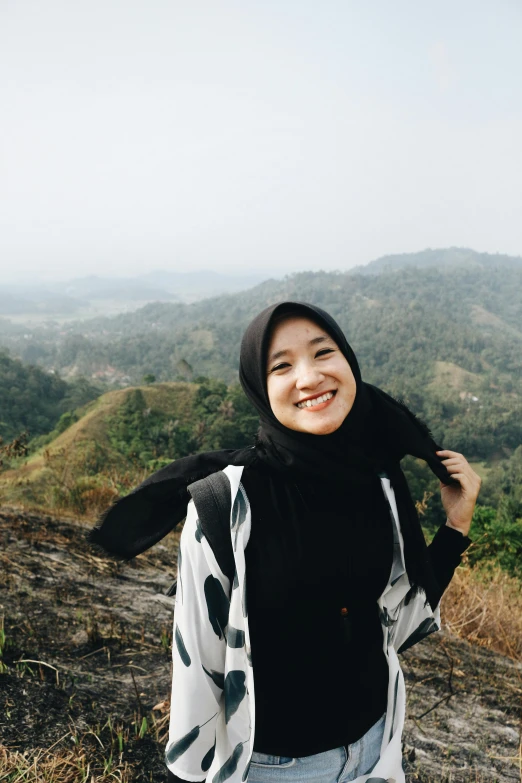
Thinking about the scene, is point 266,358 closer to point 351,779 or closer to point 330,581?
point 330,581

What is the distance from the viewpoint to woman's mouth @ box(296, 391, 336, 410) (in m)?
0.97

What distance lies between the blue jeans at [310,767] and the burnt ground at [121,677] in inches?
30.6

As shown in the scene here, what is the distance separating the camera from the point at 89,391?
35.0 metres

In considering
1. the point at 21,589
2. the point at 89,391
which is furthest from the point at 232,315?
the point at 21,589

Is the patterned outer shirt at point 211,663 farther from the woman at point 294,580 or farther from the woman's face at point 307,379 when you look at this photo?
the woman's face at point 307,379

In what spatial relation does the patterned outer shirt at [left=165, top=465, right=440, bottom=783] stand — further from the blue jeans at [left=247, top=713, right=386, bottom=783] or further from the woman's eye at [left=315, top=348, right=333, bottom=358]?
the woman's eye at [left=315, top=348, right=333, bottom=358]

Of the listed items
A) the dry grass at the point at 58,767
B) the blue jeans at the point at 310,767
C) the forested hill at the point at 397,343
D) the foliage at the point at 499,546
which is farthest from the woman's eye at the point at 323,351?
the forested hill at the point at 397,343

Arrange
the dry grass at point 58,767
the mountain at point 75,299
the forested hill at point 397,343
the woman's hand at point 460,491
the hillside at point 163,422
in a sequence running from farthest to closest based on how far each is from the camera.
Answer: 1. the mountain at point 75,299
2. the forested hill at point 397,343
3. the hillside at point 163,422
4. the dry grass at point 58,767
5. the woman's hand at point 460,491

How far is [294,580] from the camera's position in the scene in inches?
36.5

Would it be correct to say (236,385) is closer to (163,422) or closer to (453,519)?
(163,422)

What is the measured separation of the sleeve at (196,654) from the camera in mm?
892

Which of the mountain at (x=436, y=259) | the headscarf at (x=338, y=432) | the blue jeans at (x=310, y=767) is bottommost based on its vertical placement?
the blue jeans at (x=310, y=767)

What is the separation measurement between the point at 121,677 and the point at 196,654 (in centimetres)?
126

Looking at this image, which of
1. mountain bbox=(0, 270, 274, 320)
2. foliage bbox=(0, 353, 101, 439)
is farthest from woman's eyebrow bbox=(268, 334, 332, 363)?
mountain bbox=(0, 270, 274, 320)
